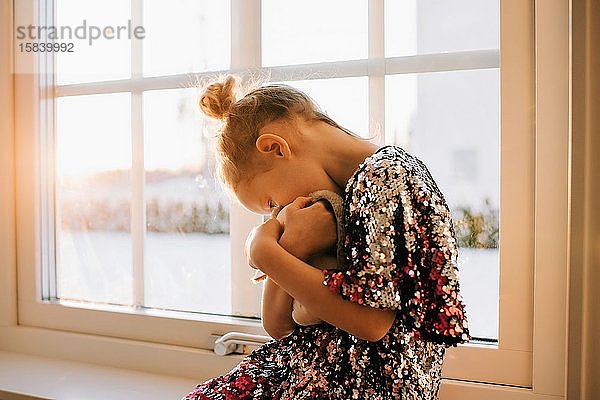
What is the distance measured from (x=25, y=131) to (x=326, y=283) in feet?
3.78

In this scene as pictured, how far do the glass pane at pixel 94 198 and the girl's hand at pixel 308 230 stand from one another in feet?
2.58

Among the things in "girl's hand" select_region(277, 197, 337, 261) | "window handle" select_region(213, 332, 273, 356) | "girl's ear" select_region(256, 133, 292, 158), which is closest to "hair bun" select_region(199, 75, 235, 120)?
"girl's ear" select_region(256, 133, 292, 158)

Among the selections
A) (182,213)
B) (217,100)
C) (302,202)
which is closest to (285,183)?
(302,202)

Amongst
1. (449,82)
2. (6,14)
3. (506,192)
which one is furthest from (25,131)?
(506,192)

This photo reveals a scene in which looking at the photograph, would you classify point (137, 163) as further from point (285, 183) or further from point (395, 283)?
point (395, 283)

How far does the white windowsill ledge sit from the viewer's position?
1.56 metres

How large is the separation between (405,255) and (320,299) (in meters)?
0.13

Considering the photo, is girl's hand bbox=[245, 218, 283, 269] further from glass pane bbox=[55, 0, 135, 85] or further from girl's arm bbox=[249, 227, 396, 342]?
glass pane bbox=[55, 0, 135, 85]

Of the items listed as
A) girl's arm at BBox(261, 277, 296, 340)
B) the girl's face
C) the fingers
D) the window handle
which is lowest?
the window handle

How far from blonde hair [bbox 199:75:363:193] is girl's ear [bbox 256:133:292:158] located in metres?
0.03

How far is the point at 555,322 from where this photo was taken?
1268 millimetres

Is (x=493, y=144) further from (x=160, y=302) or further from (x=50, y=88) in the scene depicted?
(x=50, y=88)

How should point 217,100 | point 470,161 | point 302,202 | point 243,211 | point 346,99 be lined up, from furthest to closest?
1. point 243,211
2. point 346,99
3. point 470,161
4. point 217,100
5. point 302,202

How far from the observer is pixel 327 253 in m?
1.15
